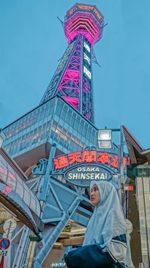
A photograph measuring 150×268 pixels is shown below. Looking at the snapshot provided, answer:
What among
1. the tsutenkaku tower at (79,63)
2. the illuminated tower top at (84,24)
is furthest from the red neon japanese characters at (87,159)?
the illuminated tower top at (84,24)

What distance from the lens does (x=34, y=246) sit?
63.2 ft

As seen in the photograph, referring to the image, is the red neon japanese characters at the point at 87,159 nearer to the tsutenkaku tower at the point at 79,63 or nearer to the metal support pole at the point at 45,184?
the metal support pole at the point at 45,184

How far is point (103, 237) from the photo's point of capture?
223cm

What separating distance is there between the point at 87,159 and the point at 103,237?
21.6m

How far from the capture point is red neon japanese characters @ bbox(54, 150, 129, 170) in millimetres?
23641

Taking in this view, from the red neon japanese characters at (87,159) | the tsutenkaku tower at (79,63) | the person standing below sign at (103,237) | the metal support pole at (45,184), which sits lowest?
the person standing below sign at (103,237)

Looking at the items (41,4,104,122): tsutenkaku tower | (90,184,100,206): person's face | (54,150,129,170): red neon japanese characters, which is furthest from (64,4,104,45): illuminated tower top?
(90,184,100,206): person's face

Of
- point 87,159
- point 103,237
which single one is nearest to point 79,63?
point 87,159

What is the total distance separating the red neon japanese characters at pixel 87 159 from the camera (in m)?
23.6

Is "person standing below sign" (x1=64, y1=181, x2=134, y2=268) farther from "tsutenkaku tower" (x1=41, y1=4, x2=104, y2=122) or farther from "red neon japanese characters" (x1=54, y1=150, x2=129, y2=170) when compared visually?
"tsutenkaku tower" (x1=41, y1=4, x2=104, y2=122)

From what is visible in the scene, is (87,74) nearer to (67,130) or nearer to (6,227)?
(67,130)

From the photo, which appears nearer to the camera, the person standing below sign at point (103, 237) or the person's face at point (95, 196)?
the person standing below sign at point (103, 237)

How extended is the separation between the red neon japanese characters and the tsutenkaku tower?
55.0 feet

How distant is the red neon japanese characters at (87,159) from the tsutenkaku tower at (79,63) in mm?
16778
